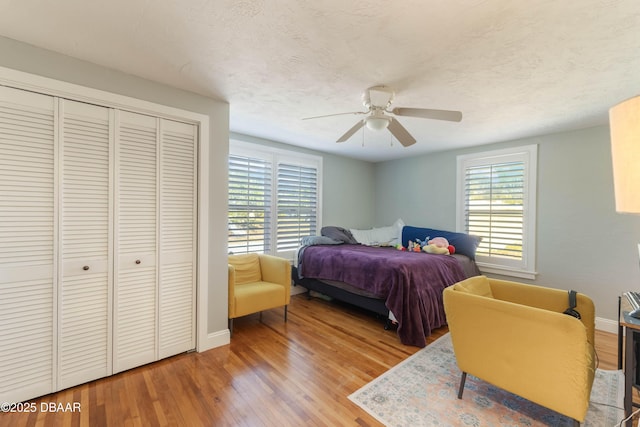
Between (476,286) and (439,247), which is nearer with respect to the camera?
(476,286)

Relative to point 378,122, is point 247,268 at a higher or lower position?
lower

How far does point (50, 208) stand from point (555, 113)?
4314 millimetres

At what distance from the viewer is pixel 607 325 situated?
295cm

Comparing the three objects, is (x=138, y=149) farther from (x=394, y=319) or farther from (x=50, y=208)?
(x=394, y=319)

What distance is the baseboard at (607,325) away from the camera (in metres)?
2.92

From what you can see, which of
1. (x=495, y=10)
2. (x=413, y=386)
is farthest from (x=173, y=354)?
(x=495, y=10)

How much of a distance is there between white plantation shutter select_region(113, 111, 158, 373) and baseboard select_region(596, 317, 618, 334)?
455cm

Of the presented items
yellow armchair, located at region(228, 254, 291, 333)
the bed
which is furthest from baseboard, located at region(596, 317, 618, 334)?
yellow armchair, located at region(228, 254, 291, 333)

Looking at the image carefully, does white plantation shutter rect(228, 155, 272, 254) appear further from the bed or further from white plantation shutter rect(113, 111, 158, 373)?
white plantation shutter rect(113, 111, 158, 373)

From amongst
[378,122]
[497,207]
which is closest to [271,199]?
[378,122]

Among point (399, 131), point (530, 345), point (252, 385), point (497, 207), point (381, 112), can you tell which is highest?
point (381, 112)

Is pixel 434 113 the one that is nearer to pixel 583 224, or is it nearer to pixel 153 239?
pixel 153 239

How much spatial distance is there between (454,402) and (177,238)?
8.04 feet

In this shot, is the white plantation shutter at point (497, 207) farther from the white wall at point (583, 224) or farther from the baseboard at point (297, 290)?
the baseboard at point (297, 290)
